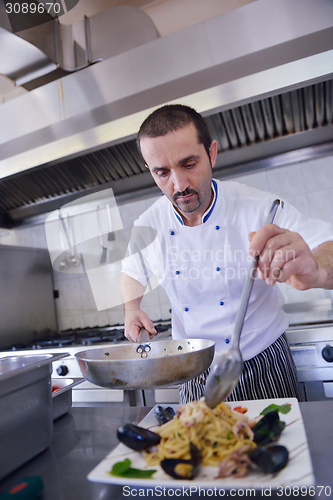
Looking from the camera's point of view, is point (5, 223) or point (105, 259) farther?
point (5, 223)

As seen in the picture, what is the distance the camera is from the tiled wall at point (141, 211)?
7.68 feet

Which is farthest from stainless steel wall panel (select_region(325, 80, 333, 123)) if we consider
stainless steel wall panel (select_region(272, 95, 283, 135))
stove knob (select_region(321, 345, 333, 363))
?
stove knob (select_region(321, 345, 333, 363))

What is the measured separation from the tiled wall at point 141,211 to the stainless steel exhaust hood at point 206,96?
129 mm

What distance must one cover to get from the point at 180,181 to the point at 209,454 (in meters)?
0.87

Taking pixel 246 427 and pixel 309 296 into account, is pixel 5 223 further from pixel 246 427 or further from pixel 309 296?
pixel 246 427

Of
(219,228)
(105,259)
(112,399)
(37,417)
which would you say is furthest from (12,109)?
(37,417)

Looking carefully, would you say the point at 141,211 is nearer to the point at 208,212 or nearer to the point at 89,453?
the point at 208,212

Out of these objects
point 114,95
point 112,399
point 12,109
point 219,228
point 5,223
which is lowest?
point 112,399

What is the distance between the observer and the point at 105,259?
2.92 meters

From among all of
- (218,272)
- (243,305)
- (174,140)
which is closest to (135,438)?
(243,305)

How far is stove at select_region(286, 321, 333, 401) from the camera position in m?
1.75

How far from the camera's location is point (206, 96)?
5.88 ft

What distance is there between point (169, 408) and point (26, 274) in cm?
248

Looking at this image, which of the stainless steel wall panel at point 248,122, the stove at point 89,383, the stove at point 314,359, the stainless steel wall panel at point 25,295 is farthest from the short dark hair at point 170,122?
→ the stainless steel wall panel at point 25,295
